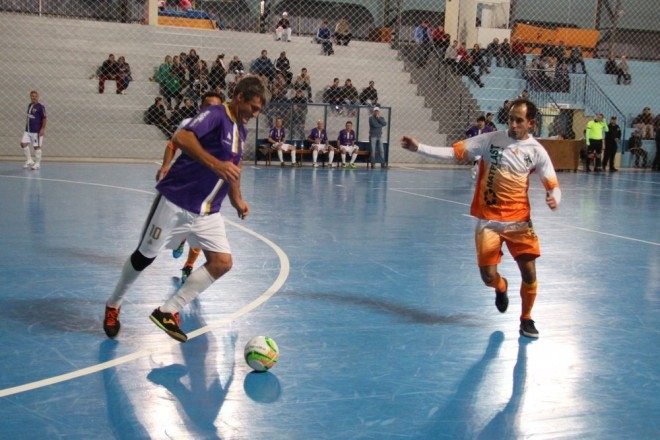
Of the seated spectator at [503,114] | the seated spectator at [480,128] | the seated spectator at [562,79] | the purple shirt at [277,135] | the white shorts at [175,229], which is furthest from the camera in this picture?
the seated spectator at [562,79]

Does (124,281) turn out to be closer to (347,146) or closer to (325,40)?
(347,146)

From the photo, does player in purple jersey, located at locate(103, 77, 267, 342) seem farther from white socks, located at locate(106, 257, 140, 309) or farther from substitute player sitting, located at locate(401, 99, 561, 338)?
substitute player sitting, located at locate(401, 99, 561, 338)

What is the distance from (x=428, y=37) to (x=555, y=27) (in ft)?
32.5

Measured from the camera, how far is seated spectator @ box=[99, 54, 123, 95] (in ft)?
90.3

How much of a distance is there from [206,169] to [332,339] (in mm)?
1705

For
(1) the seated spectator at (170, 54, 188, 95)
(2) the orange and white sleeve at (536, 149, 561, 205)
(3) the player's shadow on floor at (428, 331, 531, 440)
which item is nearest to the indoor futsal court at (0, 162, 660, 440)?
(3) the player's shadow on floor at (428, 331, 531, 440)

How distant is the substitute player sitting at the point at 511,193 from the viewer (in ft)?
22.7

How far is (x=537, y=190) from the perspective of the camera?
20703mm

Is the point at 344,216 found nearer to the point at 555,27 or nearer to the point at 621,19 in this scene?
the point at 555,27

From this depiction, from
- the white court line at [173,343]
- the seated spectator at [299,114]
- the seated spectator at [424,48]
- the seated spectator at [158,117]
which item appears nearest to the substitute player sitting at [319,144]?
the seated spectator at [299,114]

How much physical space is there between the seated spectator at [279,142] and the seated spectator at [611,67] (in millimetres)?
16412

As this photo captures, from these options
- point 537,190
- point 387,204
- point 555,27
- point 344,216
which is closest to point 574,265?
point 344,216

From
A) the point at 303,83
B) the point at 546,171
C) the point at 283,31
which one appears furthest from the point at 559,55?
the point at 546,171

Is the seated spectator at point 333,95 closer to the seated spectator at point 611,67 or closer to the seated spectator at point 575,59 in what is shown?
the seated spectator at point 575,59
